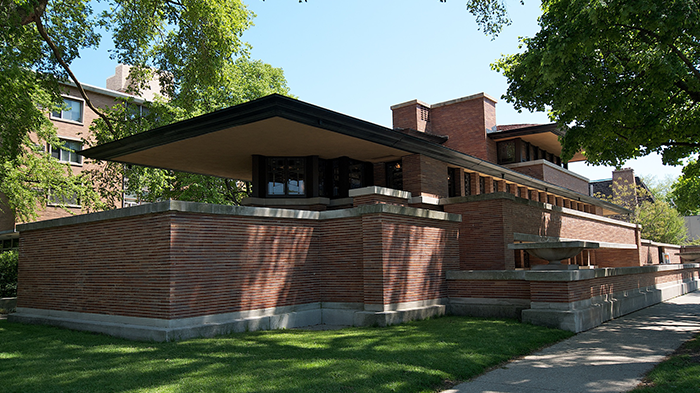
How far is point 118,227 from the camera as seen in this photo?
11242 mm

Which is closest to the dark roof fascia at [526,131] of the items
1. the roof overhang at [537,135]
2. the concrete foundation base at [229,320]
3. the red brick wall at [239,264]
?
the roof overhang at [537,135]

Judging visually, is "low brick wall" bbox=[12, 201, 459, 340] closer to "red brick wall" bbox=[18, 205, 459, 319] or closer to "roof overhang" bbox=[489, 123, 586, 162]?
"red brick wall" bbox=[18, 205, 459, 319]

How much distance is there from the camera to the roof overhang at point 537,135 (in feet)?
90.3

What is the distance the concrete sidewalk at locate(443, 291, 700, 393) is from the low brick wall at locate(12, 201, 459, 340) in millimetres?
4176

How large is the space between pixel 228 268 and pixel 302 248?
2.43 m

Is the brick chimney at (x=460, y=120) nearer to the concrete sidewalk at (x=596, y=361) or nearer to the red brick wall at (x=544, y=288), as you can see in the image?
the red brick wall at (x=544, y=288)

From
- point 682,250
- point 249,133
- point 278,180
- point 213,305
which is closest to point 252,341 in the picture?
point 213,305

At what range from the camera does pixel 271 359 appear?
8055 mm

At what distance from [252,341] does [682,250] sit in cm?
3703

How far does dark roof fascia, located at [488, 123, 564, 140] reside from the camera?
90.1 feet

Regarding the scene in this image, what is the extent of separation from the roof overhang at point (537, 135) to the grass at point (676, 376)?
1951 cm

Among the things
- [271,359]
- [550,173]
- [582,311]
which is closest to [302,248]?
[271,359]

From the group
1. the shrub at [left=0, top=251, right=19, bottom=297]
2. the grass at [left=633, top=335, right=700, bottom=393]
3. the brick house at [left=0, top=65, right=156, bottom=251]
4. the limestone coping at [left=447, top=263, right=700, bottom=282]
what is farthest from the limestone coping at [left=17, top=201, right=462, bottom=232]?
the brick house at [left=0, top=65, right=156, bottom=251]

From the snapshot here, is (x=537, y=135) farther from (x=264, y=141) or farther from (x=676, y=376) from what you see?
(x=676, y=376)
